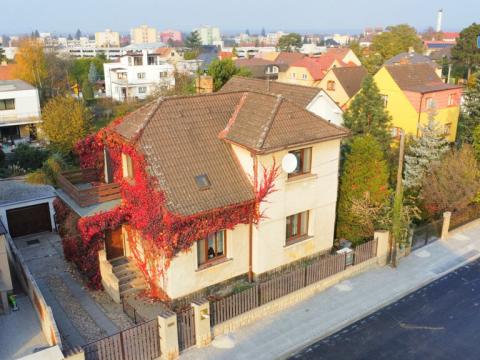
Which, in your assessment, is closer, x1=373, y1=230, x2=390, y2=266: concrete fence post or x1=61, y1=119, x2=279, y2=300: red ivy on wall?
x1=61, y1=119, x2=279, y2=300: red ivy on wall

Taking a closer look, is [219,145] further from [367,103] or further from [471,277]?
[367,103]

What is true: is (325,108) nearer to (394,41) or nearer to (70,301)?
(70,301)

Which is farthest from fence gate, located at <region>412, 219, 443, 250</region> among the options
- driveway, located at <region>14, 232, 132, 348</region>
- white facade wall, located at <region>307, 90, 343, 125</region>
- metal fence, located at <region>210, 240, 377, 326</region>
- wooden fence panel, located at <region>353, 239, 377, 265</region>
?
driveway, located at <region>14, 232, 132, 348</region>

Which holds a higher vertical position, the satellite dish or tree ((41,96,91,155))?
the satellite dish

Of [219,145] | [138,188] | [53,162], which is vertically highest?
[219,145]

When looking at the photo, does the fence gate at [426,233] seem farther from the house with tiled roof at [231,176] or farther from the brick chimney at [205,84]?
the brick chimney at [205,84]

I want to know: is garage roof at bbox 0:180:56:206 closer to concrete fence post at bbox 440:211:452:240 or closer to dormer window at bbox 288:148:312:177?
dormer window at bbox 288:148:312:177

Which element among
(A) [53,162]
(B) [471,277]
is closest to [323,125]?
(B) [471,277]
